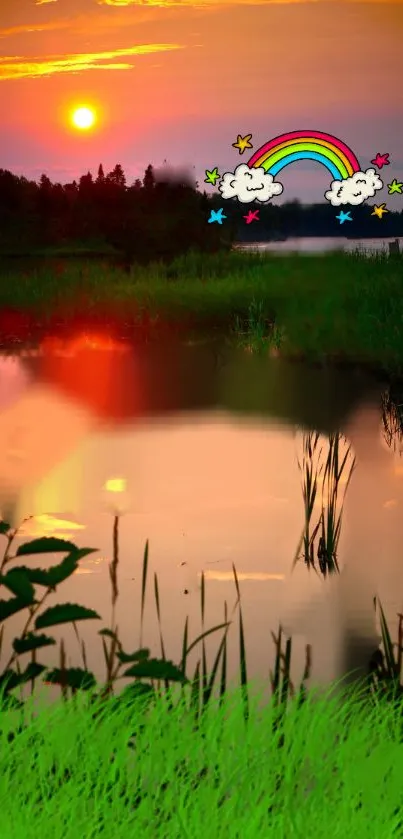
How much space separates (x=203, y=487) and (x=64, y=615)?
6784mm

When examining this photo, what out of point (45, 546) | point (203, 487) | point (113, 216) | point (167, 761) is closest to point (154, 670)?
point (167, 761)

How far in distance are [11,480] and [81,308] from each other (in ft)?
42.3

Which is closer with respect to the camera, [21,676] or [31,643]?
[31,643]

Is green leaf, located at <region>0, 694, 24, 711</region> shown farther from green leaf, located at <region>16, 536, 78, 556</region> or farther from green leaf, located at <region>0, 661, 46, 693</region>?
green leaf, located at <region>16, 536, 78, 556</region>

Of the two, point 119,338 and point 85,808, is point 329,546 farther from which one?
point 119,338

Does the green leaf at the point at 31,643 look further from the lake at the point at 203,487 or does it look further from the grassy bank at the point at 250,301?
the grassy bank at the point at 250,301

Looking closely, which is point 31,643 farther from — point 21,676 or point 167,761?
point 167,761

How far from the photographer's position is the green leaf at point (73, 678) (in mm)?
3699

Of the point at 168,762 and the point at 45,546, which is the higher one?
the point at 45,546

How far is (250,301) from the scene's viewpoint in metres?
21.2

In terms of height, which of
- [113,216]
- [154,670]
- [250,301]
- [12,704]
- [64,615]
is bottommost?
[12,704]

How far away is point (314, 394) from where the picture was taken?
49.6ft

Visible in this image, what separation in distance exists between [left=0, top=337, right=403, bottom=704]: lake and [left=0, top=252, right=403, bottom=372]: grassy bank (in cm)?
62

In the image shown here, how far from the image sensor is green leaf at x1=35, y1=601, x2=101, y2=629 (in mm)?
3578
